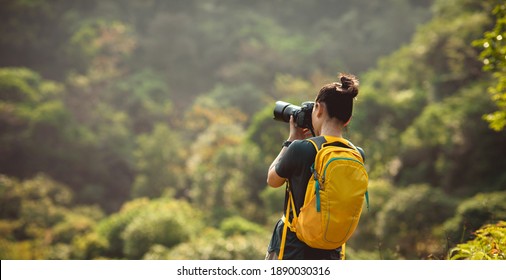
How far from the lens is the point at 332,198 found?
1.67m

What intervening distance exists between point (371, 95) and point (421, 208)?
662 centimetres

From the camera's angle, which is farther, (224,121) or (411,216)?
(224,121)

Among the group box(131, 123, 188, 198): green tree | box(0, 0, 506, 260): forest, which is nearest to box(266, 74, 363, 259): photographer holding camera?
box(0, 0, 506, 260): forest

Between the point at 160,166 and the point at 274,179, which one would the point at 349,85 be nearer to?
the point at 274,179

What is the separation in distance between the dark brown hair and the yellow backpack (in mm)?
149

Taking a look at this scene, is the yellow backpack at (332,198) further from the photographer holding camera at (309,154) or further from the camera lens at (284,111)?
the camera lens at (284,111)

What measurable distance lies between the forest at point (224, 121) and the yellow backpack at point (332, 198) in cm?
119

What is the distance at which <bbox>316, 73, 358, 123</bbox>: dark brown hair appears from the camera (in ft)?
5.71

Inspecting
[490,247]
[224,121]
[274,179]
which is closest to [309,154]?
[274,179]

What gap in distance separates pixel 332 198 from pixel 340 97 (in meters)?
0.41

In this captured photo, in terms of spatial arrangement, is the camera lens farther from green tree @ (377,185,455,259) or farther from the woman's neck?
green tree @ (377,185,455,259)

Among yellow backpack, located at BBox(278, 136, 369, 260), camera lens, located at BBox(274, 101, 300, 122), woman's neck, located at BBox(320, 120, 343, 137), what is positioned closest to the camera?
yellow backpack, located at BBox(278, 136, 369, 260)
